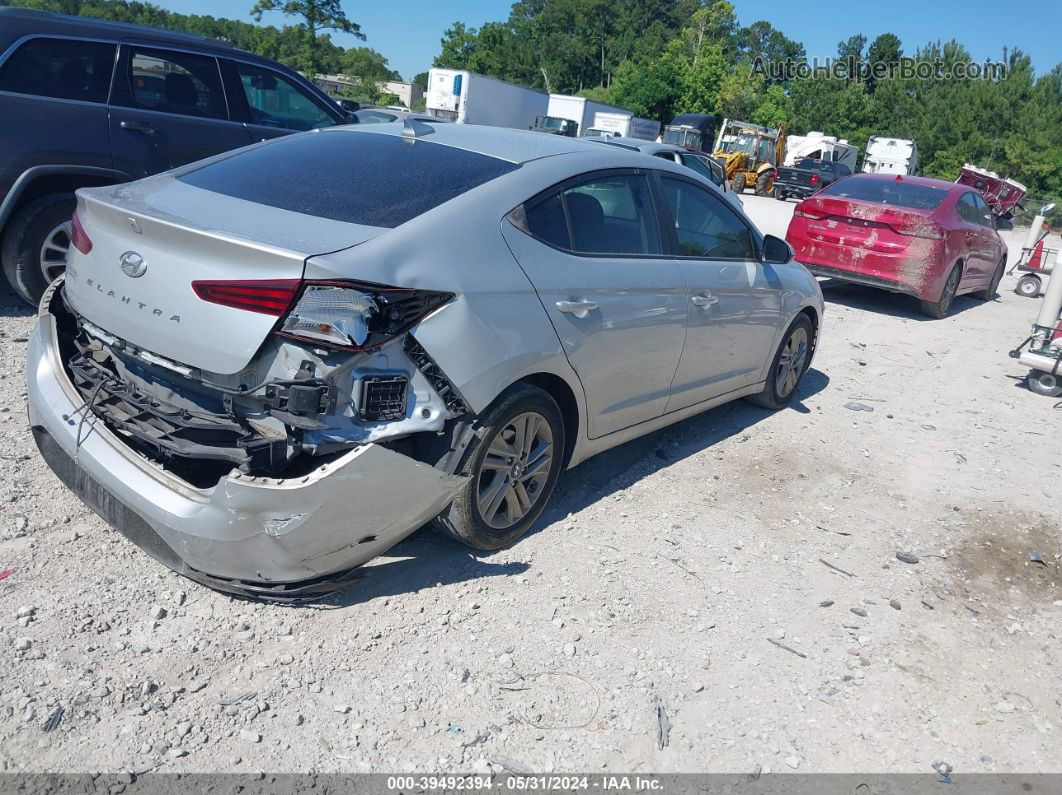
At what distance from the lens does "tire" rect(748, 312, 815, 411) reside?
6160 mm

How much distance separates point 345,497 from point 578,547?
4.72 feet

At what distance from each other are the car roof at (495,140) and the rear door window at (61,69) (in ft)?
9.68

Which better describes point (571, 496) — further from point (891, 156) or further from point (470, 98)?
point (891, 156)

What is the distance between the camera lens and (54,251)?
6.12 m

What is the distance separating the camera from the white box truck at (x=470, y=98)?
118 feet

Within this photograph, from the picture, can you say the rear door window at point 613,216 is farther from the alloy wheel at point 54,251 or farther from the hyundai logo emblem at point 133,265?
the alloy wheel at point 54,251

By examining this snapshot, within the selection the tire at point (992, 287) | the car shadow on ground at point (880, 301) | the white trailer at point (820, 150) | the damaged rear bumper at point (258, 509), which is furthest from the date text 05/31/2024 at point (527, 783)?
the white trailer at point (820, 150)

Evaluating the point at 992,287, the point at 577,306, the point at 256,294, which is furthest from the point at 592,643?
the point at 992,287

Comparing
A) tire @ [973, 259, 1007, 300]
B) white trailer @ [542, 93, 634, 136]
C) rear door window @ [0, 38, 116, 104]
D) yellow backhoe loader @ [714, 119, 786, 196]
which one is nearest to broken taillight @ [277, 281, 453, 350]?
rear door window @ [0, 38, 116, 104]

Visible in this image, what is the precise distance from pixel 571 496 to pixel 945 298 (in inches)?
331

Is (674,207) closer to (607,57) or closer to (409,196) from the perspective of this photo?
(409,196)

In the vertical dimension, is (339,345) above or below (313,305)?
below

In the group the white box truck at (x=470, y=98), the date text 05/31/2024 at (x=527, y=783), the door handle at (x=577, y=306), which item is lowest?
the date text 05/31/2024 at (x=527, y=783)

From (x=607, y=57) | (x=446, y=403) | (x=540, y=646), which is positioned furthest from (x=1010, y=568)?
(x=607, y=57)
